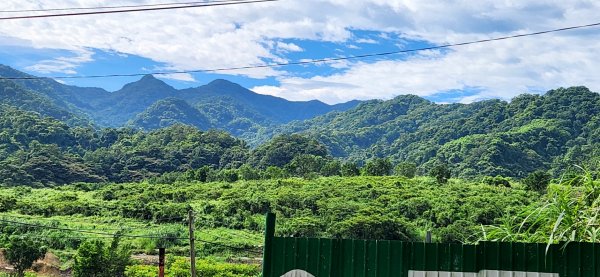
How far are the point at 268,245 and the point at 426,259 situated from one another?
0.91m

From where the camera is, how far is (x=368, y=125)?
15150 centimetres

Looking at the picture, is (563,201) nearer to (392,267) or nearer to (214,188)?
(392,267)

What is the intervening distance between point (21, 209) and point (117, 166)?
101 feet

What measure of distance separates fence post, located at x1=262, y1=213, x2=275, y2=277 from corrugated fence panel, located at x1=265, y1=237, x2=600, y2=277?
13mm

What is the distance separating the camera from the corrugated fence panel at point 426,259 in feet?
11.2

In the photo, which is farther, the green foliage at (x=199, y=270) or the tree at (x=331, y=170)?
the tree at (x=331, y=170)

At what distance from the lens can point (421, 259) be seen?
342 cm

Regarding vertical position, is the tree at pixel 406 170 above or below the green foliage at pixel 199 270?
above

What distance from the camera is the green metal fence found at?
3.41m

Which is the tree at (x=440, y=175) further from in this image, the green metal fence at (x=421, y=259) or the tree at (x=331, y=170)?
the green metal fence at (x=421, y=259)

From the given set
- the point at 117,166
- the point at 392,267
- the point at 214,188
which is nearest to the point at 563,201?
the point at 392,267

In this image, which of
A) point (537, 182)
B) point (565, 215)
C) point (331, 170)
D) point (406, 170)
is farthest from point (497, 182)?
point (565, 215)

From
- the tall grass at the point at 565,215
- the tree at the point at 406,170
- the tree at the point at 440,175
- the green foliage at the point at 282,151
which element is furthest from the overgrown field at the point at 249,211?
the tall grass at the point at 565,215

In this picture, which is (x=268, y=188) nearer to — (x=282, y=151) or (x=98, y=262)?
(x=282, y=151)
